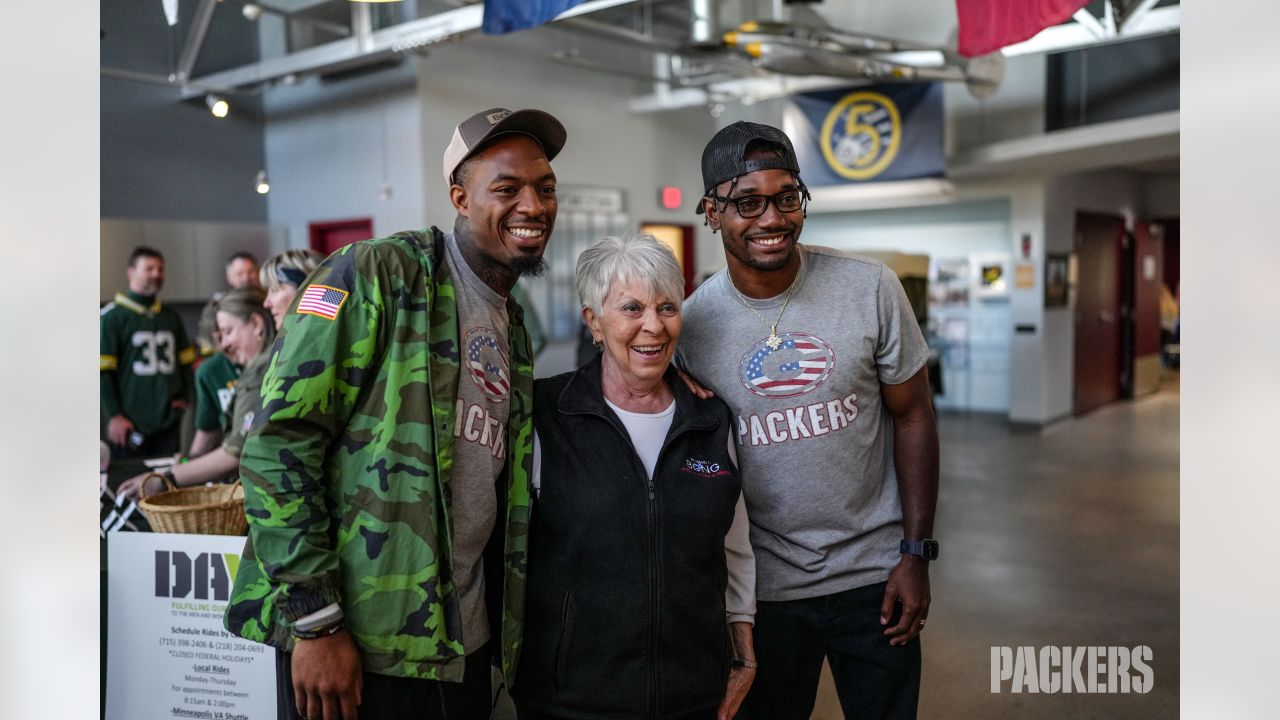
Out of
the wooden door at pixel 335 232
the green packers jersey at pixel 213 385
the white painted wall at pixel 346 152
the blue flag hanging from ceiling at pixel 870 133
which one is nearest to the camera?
the green packers jersey at pixel 213 385

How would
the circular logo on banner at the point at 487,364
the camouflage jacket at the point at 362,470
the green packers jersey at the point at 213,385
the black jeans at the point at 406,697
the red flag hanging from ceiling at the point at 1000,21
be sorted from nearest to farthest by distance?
1. the camouflage jacket at the point at 362,470
2. the black jeans at the point at 406,697
3. the circular logo on banner at the point at 487,364
4. the red flag hanging from ceiling at the point at 1000,21
5. the green packers jersey at the point at 213,385

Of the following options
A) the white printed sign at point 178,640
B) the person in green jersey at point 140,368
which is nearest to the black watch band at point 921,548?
the white printed sign at point 178,640

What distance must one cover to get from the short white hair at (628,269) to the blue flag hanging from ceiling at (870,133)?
9.11 metres

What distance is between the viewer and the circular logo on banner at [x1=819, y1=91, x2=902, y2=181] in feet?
35.3

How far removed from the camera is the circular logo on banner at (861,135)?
1075cm

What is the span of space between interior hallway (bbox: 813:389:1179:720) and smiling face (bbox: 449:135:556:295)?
281cm

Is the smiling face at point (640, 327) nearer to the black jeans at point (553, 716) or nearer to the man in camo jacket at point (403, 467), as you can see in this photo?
the man in camo jacket at point (403, 467)

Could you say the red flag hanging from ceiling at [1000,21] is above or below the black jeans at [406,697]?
above

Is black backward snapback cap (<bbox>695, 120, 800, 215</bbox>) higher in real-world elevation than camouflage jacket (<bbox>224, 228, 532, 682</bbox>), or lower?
higher

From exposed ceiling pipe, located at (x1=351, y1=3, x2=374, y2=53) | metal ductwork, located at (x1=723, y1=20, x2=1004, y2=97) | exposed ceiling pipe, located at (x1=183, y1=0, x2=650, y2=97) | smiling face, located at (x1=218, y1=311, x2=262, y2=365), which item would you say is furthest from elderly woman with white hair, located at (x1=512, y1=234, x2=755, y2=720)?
exposed ceiling pipe, located at (x1=351, y1=3, x2=374, y2=53)

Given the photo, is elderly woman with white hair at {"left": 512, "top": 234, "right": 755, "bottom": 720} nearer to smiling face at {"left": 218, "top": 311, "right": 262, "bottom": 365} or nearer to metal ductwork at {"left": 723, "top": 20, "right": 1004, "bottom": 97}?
smiling face at {"left": 218, "top": 311, "right": 262, "bottom": 365}

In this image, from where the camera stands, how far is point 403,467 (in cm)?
174

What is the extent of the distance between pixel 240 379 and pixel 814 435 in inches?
88.1

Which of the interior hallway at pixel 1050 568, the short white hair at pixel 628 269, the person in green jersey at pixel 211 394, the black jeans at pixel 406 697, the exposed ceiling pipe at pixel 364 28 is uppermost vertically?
the exposed ceiling pipe at pixel 364 28
